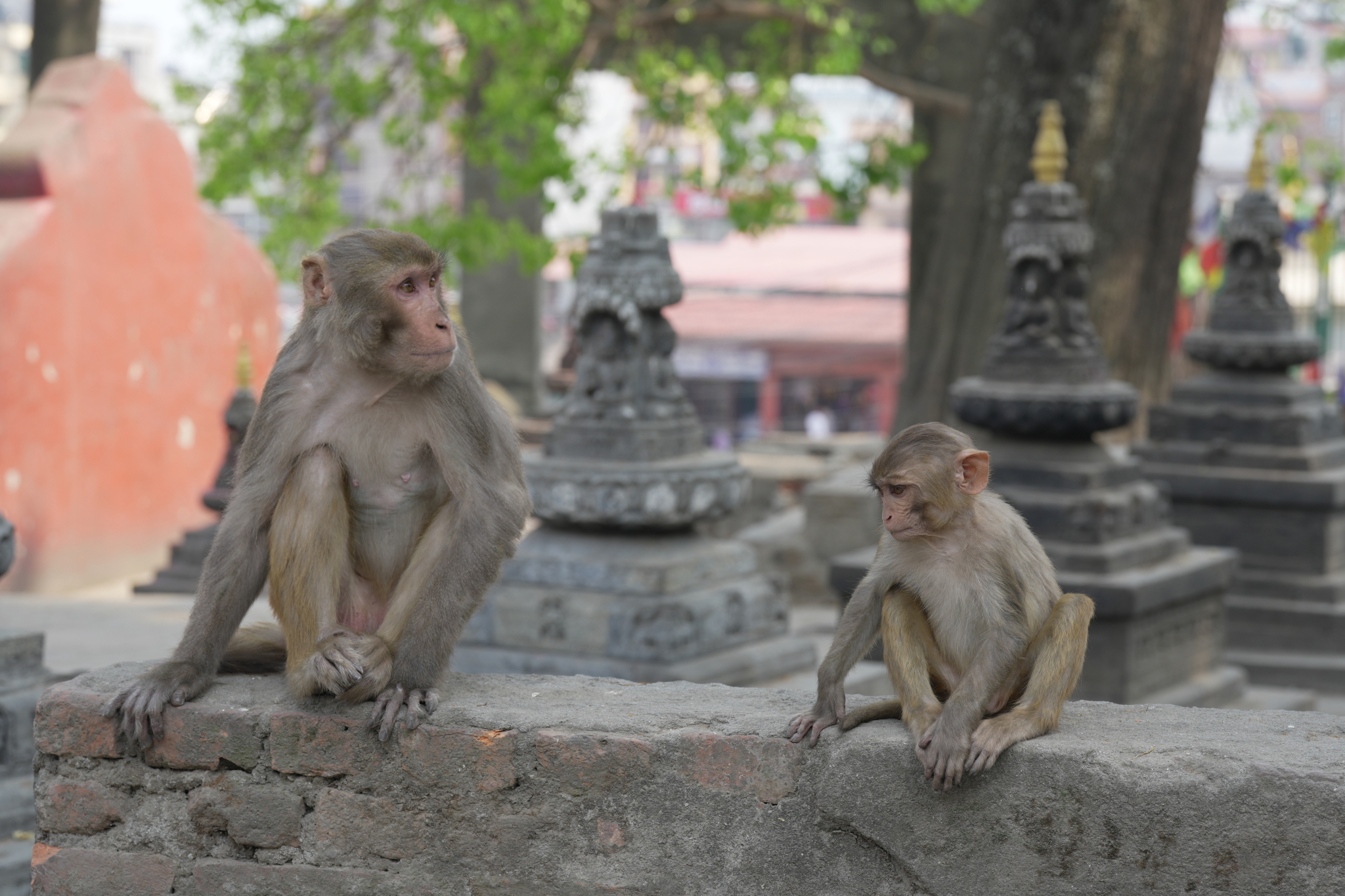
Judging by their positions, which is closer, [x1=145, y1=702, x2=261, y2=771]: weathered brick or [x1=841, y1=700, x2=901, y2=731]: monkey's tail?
[x1=841, y1=700, x2=901, y2=731]: monkey's tail

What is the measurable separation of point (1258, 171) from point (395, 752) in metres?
6.79

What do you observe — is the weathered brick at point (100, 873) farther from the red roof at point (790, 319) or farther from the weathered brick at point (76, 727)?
the red roof at point (790, 319)

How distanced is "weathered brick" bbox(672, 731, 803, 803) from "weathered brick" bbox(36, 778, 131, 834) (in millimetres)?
1183

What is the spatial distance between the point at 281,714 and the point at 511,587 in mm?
2363

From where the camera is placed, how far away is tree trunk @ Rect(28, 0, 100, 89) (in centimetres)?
1228

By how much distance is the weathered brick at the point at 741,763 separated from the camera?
3.03 metres

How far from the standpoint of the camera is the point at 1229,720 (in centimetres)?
309

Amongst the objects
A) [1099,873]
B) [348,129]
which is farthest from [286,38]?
[1099,873]

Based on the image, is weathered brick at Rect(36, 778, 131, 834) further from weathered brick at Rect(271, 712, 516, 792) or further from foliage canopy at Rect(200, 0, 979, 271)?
foliage canopy at Rect(200, 0, 979, 271)

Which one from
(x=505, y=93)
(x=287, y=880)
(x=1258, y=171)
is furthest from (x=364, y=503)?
(x=505, y=93)

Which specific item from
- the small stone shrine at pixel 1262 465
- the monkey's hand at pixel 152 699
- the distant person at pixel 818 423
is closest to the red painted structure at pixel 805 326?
the distant person at pixel 818 423

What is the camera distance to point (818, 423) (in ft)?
64.8

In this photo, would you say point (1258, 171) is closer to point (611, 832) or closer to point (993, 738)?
point (993, 738)

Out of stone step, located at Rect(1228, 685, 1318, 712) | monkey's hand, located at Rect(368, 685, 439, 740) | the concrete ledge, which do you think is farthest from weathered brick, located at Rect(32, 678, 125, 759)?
stone step, located at Rect(1228, 685, 1318, 712)
